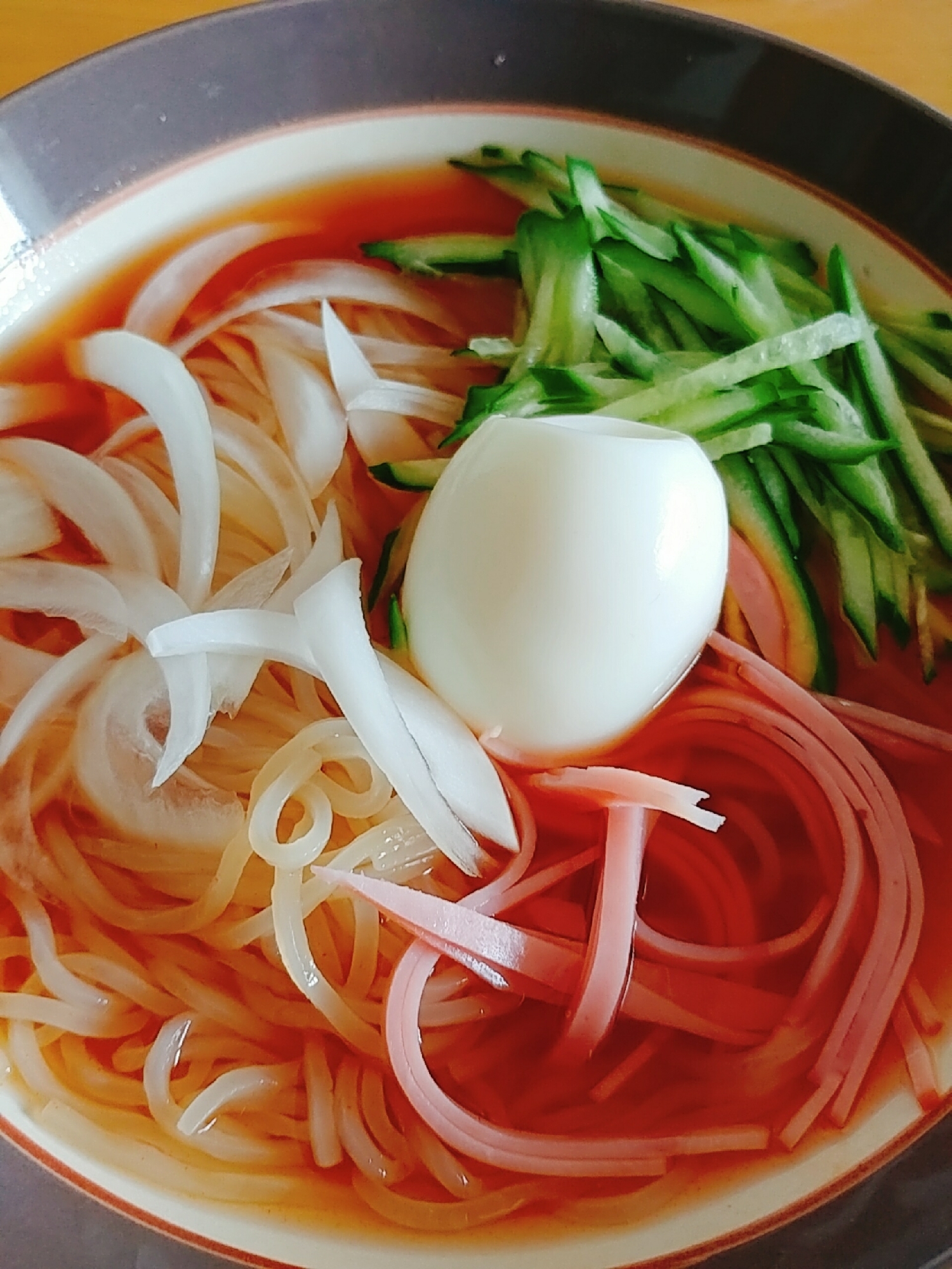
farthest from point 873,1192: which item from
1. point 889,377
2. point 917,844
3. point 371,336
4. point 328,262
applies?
point 328,262

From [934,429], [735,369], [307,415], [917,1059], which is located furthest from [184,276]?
[917,1059]

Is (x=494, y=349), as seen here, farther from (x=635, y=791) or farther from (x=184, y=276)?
(x=635, y=791)

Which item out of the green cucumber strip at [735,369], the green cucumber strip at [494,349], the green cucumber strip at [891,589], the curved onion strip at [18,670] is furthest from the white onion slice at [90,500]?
the green cucumber strip at [891,589]

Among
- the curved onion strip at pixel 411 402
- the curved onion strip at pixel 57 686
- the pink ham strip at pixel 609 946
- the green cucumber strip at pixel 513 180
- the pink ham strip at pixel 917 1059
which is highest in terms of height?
the green cucumber strip at pixel 513 180

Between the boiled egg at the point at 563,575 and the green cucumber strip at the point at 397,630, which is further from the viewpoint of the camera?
the green cucumber strip at the point at 397,630

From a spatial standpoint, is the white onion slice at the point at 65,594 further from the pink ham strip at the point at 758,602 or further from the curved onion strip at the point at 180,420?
the pink ham strip at the point at 758,602

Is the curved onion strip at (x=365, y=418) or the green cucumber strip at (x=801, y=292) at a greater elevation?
the green cucumber strip at (x=801, y=292)

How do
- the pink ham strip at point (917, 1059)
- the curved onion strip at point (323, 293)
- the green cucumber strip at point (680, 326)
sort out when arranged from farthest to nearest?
the curved onion strip at point (323, 293) → the green cucumber strip at point (680, 326) → the pink ham strip at point (917, 1059)

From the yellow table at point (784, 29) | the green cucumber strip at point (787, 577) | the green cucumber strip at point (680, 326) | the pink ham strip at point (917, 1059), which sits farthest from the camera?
the yellow table at point (784, 29)
